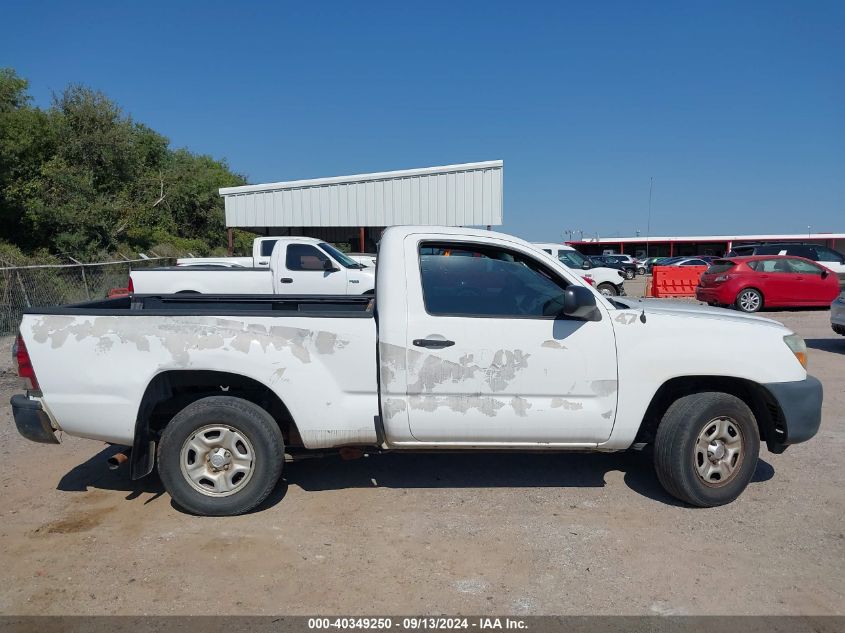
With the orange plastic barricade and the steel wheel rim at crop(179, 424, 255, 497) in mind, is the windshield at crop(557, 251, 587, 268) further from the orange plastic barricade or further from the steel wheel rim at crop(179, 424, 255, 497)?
the steel wheel rim at crop(179, 424, 255, 497)

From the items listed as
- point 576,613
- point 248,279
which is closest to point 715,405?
point 576,613

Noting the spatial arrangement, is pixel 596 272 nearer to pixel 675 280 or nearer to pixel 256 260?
pixel 675 280

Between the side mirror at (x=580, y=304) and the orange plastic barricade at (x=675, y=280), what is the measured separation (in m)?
18.6

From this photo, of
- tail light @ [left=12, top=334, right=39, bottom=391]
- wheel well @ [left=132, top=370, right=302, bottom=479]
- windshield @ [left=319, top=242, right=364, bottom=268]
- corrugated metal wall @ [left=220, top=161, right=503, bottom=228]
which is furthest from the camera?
corrugated metal wall @ [left=220, top=161, right=503, bottom=228]

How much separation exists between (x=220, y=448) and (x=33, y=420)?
1209 mm

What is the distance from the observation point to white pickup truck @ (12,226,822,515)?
4.20 meters

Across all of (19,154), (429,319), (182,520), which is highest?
(19,154)

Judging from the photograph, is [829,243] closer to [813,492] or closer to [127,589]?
[813,492]

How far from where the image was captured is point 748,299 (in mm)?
16469

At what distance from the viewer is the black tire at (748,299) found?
16422mm

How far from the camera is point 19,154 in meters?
23.6

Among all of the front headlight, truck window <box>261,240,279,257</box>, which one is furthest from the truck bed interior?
truck window <box>261,240,279,257</box>

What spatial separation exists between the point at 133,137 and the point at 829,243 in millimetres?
56368

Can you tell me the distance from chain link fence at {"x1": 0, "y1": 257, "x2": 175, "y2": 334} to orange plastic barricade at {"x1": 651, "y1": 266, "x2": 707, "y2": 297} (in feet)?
54.7
